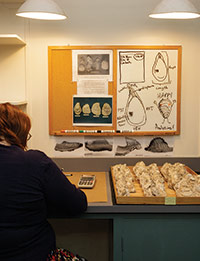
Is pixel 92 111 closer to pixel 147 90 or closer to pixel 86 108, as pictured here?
pixel 86 108

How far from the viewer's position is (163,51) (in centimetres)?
307

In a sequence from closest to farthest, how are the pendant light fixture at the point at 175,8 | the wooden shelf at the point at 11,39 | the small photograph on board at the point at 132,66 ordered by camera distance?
the pendant light fixture at the point at 175,8
the wooden shelf at the point at 11,39
the small photograph on board at the point at 132,66

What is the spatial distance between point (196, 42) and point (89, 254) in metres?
1.97

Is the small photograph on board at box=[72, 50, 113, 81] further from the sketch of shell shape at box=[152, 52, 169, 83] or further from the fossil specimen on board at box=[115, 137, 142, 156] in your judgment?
the fossil specimen on board at box=[115, 137, 142, 156]

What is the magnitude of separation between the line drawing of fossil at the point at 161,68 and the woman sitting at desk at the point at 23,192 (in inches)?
60.2

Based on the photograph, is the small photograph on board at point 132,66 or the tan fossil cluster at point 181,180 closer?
the tan fossil cluster at point 181,180

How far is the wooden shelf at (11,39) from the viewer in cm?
267

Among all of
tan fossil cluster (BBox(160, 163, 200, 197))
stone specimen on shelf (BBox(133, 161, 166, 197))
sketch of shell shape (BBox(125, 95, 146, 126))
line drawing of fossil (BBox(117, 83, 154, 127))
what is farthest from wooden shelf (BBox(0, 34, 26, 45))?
tan fossil cluster (BBox(160, 163, 200, 197))

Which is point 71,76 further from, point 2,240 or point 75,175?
point 2,240

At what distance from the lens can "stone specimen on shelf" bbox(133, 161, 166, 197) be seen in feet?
7.25

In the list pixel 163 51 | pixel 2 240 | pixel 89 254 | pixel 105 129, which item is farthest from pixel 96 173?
pixel 2 240

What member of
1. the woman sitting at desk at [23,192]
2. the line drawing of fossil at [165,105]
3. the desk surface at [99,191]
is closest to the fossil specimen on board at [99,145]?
the desk surface at [99,191]

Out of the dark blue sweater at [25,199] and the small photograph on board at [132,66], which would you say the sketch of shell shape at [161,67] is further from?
the dark blue sweater at [25,199]

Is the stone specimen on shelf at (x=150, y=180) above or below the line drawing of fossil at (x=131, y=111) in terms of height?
below
